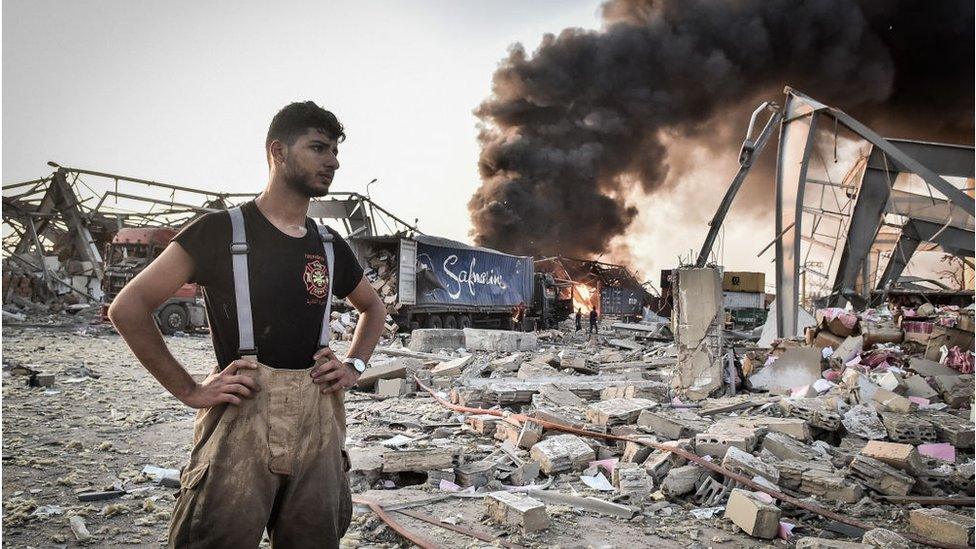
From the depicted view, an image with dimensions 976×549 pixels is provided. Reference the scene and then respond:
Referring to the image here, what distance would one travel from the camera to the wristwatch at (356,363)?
80.2 inches

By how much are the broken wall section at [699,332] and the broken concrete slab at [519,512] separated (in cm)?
437

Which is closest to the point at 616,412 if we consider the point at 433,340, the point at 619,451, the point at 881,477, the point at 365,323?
the point at 619,451

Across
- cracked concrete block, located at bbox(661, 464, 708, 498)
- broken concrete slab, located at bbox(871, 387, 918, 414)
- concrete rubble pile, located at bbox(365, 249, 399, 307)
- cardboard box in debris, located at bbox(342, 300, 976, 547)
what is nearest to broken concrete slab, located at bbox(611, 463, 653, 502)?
cardboard box in debris, located at bbox(342, 300, 976, 547)

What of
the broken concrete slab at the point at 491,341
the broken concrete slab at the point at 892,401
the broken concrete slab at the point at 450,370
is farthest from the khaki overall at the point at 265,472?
the broken concrete slab at the point at 491,341

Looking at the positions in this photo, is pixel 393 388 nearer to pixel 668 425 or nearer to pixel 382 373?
pixel 382 373

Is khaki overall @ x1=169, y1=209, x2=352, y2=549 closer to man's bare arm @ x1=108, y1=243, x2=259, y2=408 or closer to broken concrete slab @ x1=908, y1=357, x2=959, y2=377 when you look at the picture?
man's bare arm @ x1=108, y1=243, x2=259, y2=408

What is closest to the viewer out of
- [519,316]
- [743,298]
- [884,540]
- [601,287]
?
[884,540]

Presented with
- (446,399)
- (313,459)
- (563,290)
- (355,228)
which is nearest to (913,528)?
(313,459)

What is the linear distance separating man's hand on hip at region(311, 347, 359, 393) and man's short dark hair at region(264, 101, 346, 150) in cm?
74

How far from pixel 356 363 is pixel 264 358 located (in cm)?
41

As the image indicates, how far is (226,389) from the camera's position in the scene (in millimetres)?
1643

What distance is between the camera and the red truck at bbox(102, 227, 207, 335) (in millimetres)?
14820

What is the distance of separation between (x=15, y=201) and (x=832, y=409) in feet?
81.7

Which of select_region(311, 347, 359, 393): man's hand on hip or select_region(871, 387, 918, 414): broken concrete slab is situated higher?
select_region(311, 347, 359, 393): man's hand on hip
